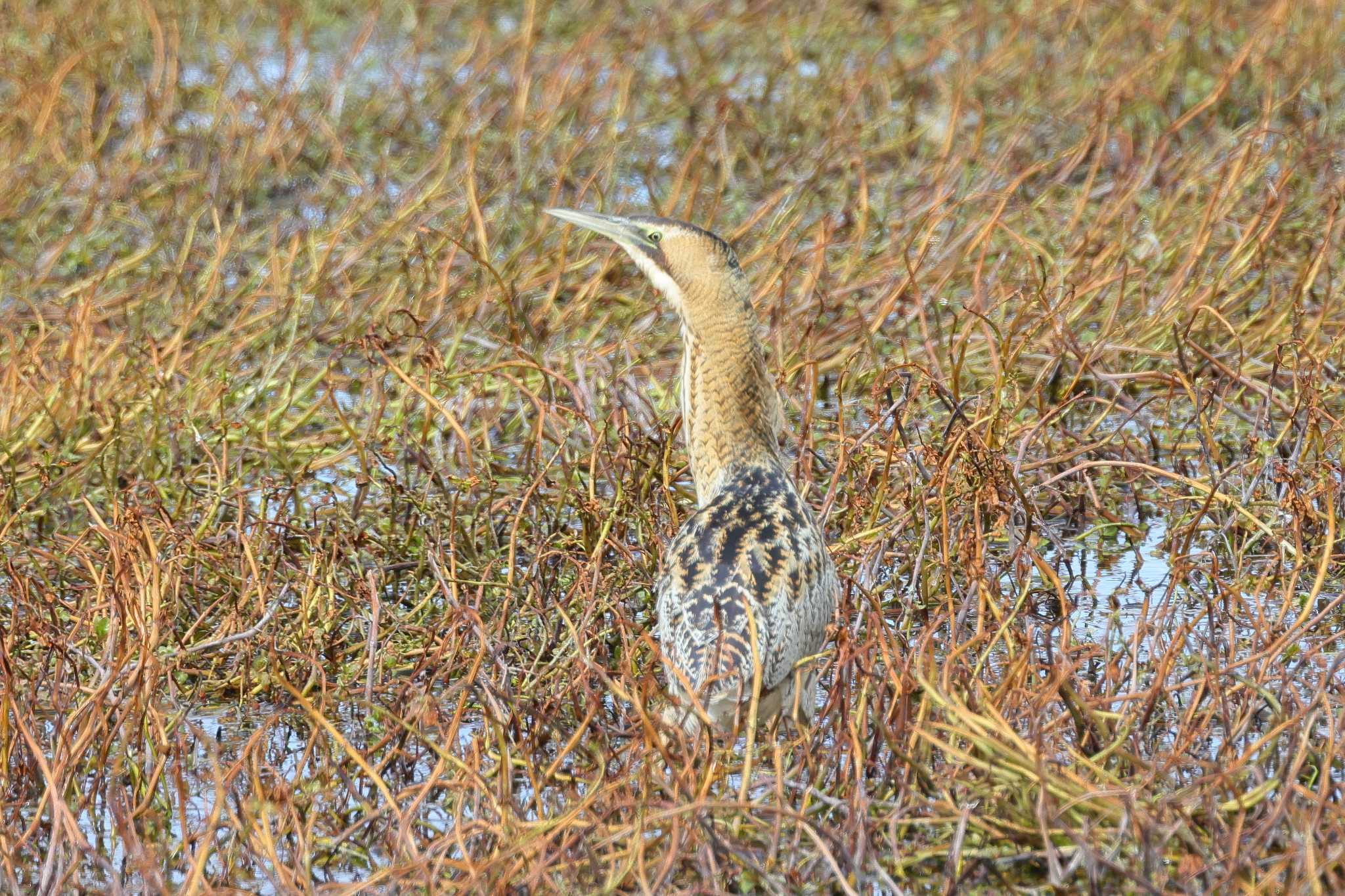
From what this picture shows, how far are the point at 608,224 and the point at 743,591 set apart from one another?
1.09 metres

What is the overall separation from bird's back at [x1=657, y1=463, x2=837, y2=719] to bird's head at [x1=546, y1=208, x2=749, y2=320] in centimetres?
39

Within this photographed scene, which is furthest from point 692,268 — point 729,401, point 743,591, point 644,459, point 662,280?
point 743,591

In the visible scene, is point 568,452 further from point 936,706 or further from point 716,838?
point 716,838

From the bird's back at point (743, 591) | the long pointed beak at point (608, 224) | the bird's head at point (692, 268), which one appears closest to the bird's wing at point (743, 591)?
the bird's back at point (743, 591)

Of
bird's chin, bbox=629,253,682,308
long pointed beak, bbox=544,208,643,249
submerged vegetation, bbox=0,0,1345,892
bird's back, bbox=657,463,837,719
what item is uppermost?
long pointed beak, bbox=544,208,643,249

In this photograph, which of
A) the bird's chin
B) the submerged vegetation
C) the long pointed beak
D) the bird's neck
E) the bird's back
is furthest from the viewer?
the long pointed beak

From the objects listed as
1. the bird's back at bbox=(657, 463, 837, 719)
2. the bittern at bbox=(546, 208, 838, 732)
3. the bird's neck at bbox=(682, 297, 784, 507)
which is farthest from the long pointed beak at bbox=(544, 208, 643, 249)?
the bird's back at bbox=(657, 463, 837, 719)

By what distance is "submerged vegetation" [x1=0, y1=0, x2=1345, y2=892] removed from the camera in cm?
314

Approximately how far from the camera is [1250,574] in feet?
14.7

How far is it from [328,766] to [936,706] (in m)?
0.98

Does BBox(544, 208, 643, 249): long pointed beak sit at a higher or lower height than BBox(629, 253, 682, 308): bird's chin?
higher

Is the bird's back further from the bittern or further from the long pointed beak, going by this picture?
the long pointed beak

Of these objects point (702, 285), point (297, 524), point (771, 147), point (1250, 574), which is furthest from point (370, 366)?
point (771, 147)

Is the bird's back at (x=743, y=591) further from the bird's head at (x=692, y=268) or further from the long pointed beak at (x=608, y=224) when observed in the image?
the long pointed beak at (x=608, y=224)
